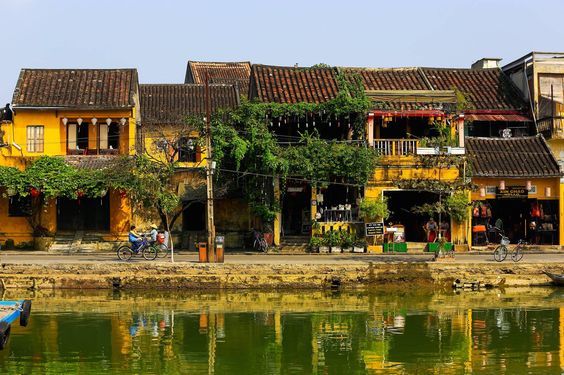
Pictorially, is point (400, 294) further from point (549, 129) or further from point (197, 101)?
point (197, 101)

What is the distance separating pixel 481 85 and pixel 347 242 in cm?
1062

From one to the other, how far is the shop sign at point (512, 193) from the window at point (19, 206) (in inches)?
723

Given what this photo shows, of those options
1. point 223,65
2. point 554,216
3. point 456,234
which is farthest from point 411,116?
point 223,65

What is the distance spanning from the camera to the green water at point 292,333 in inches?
752

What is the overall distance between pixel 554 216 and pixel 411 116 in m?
7.19

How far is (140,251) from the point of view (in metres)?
31.7

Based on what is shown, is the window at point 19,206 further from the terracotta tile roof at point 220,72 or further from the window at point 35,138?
the terracotta tile roof at point 220,72

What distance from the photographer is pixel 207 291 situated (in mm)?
29234

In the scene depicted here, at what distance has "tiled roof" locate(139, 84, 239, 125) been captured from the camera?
1582 inches

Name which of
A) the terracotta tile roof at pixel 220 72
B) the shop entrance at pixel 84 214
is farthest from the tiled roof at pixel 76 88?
the terracotta tile roof at pixel 220 72

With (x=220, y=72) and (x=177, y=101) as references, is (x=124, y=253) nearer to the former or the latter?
(x=177, y=101)

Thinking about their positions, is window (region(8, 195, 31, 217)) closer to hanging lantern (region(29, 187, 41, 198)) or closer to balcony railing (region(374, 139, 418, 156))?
hanging lantern (region(29, 187, 41, 198))

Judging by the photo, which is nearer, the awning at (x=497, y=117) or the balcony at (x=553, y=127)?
the balcony at (x=553, y=127)

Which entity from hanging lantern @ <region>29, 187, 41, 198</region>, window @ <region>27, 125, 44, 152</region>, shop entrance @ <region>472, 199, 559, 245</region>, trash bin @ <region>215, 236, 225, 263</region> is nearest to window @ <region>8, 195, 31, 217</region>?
hanging lantern @ <region>29, 187, 41, 198</region>
